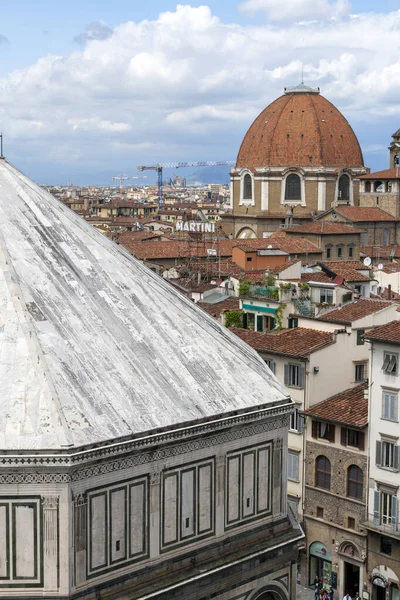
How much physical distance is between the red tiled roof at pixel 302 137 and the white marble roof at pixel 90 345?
57.1 meters

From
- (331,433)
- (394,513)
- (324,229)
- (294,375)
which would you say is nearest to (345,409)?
(331,433)

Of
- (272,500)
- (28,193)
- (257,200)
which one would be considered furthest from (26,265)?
(257,200)

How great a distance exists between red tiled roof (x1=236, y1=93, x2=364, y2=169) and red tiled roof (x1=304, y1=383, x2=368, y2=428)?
4806 cm

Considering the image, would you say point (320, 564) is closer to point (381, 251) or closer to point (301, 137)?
point (381, 251)

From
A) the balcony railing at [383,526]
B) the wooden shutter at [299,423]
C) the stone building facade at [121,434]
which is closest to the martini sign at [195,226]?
the wooden shutter at [299,423]

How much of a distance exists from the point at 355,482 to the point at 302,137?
50.5 m

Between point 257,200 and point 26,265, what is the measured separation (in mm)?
59311

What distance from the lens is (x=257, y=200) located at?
237ft

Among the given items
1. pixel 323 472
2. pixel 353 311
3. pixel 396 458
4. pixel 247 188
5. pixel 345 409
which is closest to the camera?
pixel 396 458

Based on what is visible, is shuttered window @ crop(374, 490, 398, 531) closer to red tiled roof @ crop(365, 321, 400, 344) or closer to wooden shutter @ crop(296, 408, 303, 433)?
wooden shutter @ crop(296, 408, 303, 433)

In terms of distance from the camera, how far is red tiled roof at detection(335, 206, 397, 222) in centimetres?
6159

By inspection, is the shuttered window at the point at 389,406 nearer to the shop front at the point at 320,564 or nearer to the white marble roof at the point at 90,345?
the shop front at the point at 320,564

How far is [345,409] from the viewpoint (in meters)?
23.6

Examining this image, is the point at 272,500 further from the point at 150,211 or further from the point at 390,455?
the point at 150,211
